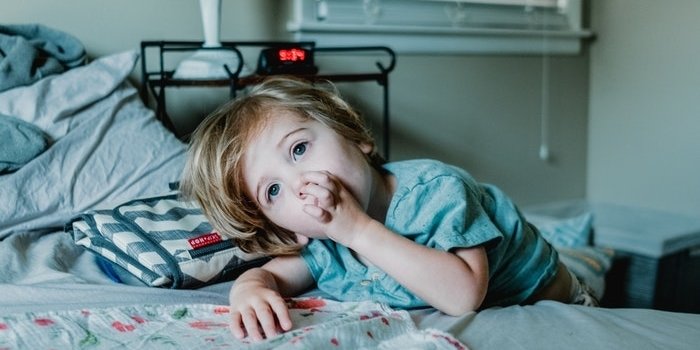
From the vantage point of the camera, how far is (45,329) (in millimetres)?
788

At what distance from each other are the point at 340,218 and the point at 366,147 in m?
0.19

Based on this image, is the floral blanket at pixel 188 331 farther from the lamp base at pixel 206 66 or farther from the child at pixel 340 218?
the lamp base at pixel 206 66

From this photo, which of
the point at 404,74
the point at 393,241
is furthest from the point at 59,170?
the point at 404,74

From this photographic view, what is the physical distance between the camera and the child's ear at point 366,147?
1.06 meters

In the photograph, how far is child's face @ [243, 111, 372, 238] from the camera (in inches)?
37.7

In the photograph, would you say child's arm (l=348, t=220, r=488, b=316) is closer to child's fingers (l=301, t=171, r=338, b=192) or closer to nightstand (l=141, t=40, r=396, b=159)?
child's fingers (l=301, t=171, r=338, b=192)

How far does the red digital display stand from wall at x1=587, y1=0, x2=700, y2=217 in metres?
1.28

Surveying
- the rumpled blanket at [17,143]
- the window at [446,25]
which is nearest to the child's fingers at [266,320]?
the rumpled blanket at [17,143]

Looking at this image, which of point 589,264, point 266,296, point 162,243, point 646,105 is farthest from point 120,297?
→ point 646,105

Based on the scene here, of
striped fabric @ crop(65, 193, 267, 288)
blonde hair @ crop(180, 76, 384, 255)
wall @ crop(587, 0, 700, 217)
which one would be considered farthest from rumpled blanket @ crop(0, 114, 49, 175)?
wall @ crop(587, 0, 700, 217)

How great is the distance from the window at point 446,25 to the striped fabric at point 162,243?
94cm

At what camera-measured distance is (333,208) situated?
2.97ft

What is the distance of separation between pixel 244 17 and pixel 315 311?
1152 millimetres

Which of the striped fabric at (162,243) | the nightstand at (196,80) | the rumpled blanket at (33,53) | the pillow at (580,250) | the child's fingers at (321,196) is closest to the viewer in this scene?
the child's fingers at (321,196)
